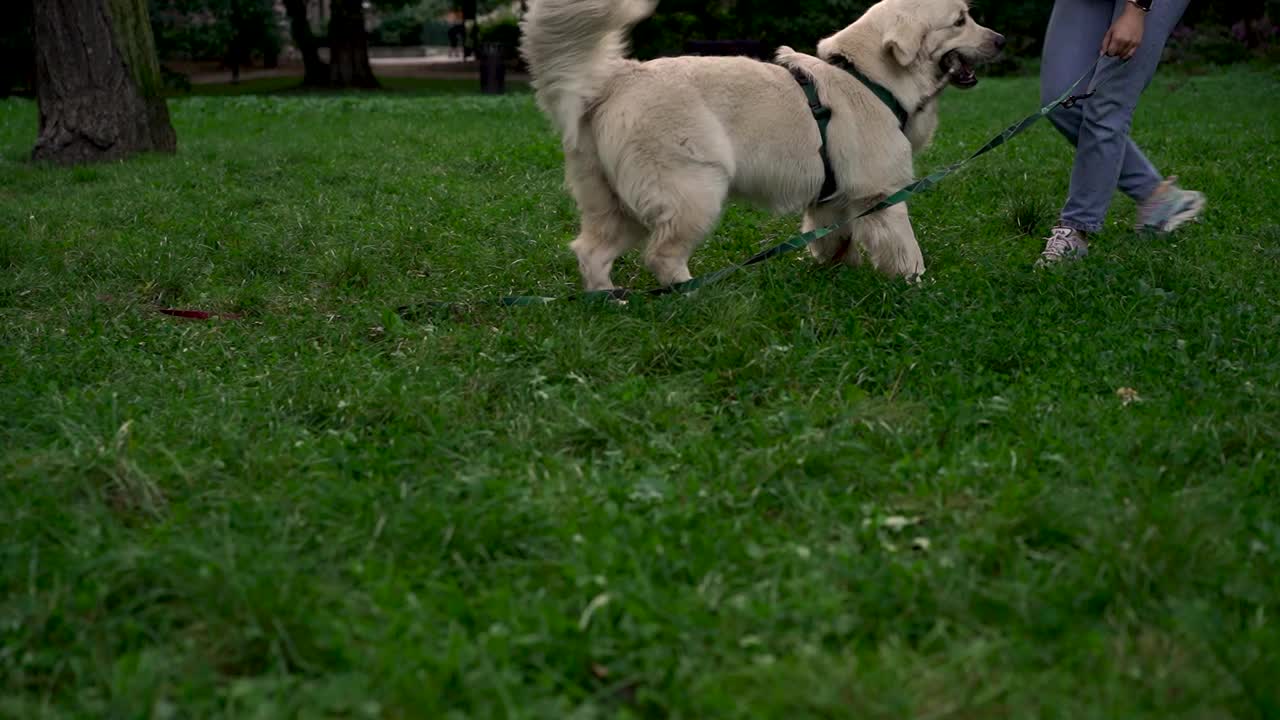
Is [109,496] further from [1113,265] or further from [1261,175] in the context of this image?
[1261,175]

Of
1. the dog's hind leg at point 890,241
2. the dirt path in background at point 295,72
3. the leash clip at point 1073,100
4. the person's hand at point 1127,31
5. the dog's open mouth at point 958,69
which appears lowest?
the dirt path in background at point 295,72

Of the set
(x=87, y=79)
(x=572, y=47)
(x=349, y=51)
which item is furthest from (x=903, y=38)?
(x=349, y=51)

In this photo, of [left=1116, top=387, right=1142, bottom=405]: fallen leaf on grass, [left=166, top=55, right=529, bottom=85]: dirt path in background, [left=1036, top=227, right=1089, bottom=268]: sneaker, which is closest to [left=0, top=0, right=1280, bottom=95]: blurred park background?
[left=166, top=55, right=529, bottom=85]: dirt path in background

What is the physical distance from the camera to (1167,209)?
21.1 feet

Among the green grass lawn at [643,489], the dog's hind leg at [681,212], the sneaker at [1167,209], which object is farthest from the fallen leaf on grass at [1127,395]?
the sneaker at [1167,209]

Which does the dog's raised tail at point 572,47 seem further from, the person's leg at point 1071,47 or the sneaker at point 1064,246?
the person's leg at point 1071,47

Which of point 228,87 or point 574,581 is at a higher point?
point 574,581

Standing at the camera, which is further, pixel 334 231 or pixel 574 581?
pixel 334 231

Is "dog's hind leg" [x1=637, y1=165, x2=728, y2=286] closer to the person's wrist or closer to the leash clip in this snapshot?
the leash clip

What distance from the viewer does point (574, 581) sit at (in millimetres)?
2670

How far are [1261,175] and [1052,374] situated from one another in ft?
17.2

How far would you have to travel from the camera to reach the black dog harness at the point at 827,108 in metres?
5.20

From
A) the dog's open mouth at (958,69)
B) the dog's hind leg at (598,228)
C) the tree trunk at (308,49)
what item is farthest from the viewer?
the tree trunk at (308,49)

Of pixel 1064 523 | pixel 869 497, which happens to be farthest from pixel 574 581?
pixel 1064 523
